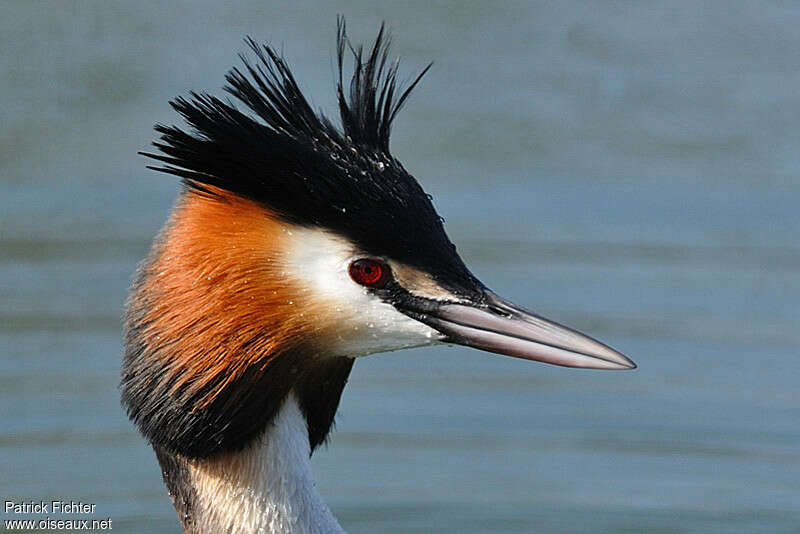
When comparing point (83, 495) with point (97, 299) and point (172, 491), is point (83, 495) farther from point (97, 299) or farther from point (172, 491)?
point (172, 491)

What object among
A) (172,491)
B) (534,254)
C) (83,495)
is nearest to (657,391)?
(534,254)

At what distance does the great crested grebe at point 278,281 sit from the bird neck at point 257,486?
11cm

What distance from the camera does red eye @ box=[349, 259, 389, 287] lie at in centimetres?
461

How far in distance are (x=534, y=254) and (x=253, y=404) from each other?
12.6ft

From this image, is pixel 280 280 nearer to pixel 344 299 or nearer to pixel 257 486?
pixel 344 299

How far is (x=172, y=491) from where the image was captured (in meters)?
5.07

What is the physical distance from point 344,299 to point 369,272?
0.32 ft

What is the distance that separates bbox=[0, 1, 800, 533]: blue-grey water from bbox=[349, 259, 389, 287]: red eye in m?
2.44

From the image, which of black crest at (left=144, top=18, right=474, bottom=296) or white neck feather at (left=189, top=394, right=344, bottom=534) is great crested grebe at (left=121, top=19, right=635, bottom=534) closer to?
black crest at (left=144, top=18, right=474, bottom=296)

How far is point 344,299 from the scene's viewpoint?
4.63 metres

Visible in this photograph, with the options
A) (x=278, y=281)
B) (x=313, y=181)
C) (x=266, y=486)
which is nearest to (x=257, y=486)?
(x=266, y=486)

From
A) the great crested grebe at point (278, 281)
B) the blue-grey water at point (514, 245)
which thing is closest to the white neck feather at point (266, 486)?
the great crested grebe at point (278, 281)

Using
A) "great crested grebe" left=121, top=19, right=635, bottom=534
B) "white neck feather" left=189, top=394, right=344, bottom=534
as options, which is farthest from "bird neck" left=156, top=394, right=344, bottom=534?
"great crested grebe" left=121, top=19, right=635, bottom=534

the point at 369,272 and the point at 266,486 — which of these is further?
the point at 266,486
